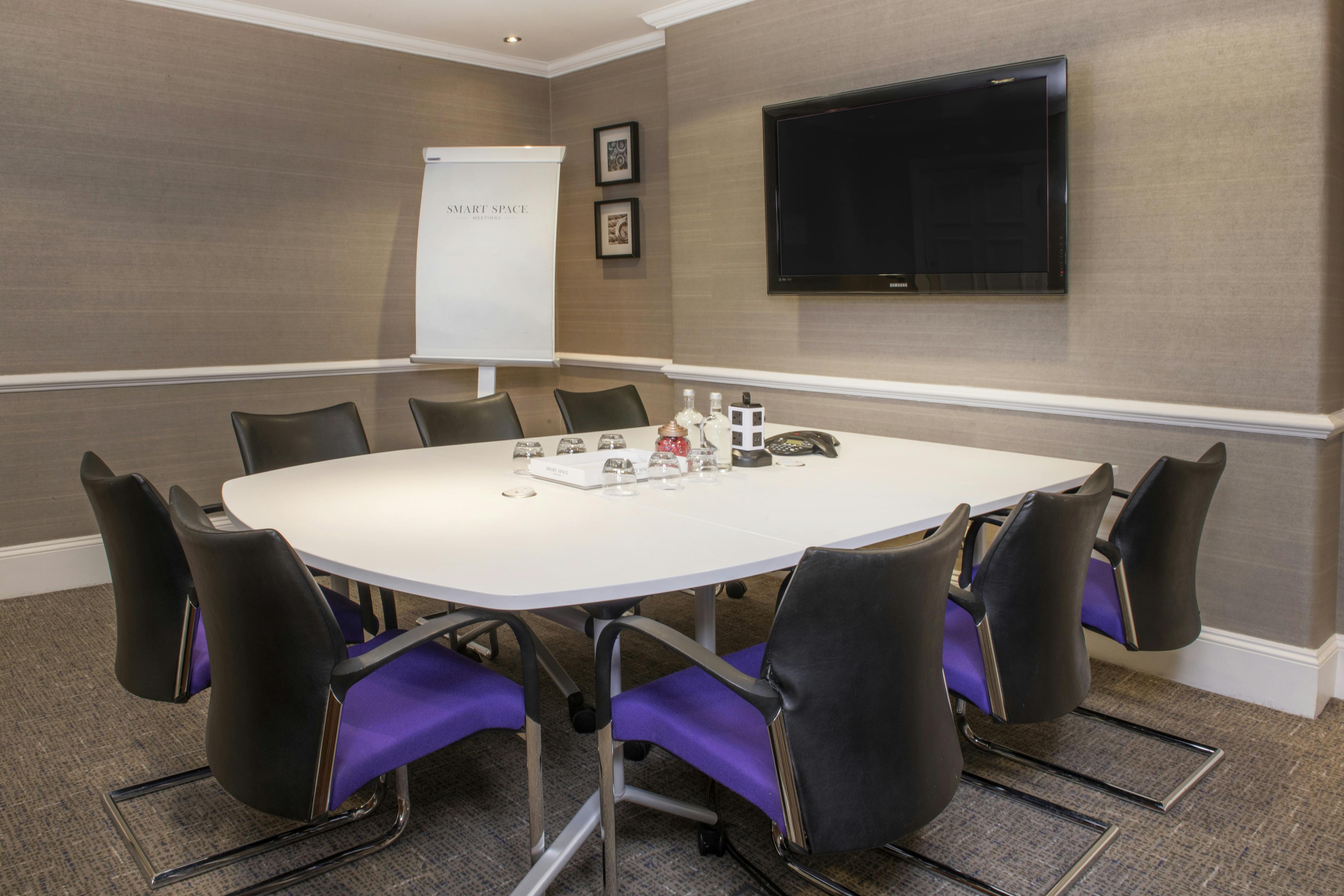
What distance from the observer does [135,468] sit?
448 centimetres

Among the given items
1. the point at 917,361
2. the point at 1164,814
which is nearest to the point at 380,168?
the point at 917,361

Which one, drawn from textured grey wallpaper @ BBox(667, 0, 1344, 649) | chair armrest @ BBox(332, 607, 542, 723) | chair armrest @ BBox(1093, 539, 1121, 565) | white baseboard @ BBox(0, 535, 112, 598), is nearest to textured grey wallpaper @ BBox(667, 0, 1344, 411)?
textured grey wallpaper @ BBox(667, 0, 1344, 649)

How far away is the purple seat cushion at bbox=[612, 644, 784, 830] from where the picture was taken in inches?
64.6

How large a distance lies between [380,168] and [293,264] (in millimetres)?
752

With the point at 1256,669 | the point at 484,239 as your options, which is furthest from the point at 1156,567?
the point at 484,239

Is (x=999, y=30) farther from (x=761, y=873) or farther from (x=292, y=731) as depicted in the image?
(x=292, y=731)

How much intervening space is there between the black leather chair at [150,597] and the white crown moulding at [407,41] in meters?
3.28

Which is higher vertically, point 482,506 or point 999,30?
point 999,30

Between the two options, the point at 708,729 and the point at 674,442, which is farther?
the point at 674,442

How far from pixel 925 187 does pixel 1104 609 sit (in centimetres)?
187

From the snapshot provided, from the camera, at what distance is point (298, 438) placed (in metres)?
3.41

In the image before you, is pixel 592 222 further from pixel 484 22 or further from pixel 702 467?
pixel 702 467

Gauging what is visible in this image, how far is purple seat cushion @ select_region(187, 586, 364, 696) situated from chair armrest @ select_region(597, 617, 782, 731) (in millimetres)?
531

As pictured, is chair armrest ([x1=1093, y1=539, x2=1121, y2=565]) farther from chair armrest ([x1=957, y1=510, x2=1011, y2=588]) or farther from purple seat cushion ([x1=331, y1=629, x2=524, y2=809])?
purple seat cushion ([x1=331, y1=629, x2=524, y2=809])
